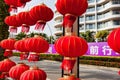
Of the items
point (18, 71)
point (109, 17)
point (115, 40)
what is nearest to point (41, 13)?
point (18, 71)

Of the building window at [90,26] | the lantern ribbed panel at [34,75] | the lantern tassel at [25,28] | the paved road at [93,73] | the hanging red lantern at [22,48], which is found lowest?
the paved road at [93,73]

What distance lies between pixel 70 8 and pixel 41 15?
0.54 meters

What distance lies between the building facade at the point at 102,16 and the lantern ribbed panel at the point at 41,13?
52.4 metres

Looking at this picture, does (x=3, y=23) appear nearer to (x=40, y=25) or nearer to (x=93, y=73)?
(x=40, y=25)

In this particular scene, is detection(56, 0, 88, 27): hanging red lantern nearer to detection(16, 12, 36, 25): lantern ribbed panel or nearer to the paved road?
detection(16, 12, 36, 25): lantern ribbed panel

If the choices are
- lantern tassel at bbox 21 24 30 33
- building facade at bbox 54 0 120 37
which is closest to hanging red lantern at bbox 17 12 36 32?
lantern tassel at bbox 21 24 30 33

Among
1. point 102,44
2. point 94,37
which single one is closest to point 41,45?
point 102,44

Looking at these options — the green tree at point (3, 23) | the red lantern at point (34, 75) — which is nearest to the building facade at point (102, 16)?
the green tree at point (3, 23)

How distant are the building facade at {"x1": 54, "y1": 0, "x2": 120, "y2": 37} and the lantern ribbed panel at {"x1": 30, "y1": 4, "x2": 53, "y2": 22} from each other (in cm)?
5237

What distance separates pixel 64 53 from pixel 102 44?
956 inches

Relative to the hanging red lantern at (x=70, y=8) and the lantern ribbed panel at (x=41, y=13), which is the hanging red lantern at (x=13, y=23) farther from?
the hanging red lantern at (x=70, y=8)

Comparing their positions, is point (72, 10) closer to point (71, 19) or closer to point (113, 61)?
point (71, 19)

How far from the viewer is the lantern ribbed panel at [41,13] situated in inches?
94.5

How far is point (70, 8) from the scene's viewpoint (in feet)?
6.34
